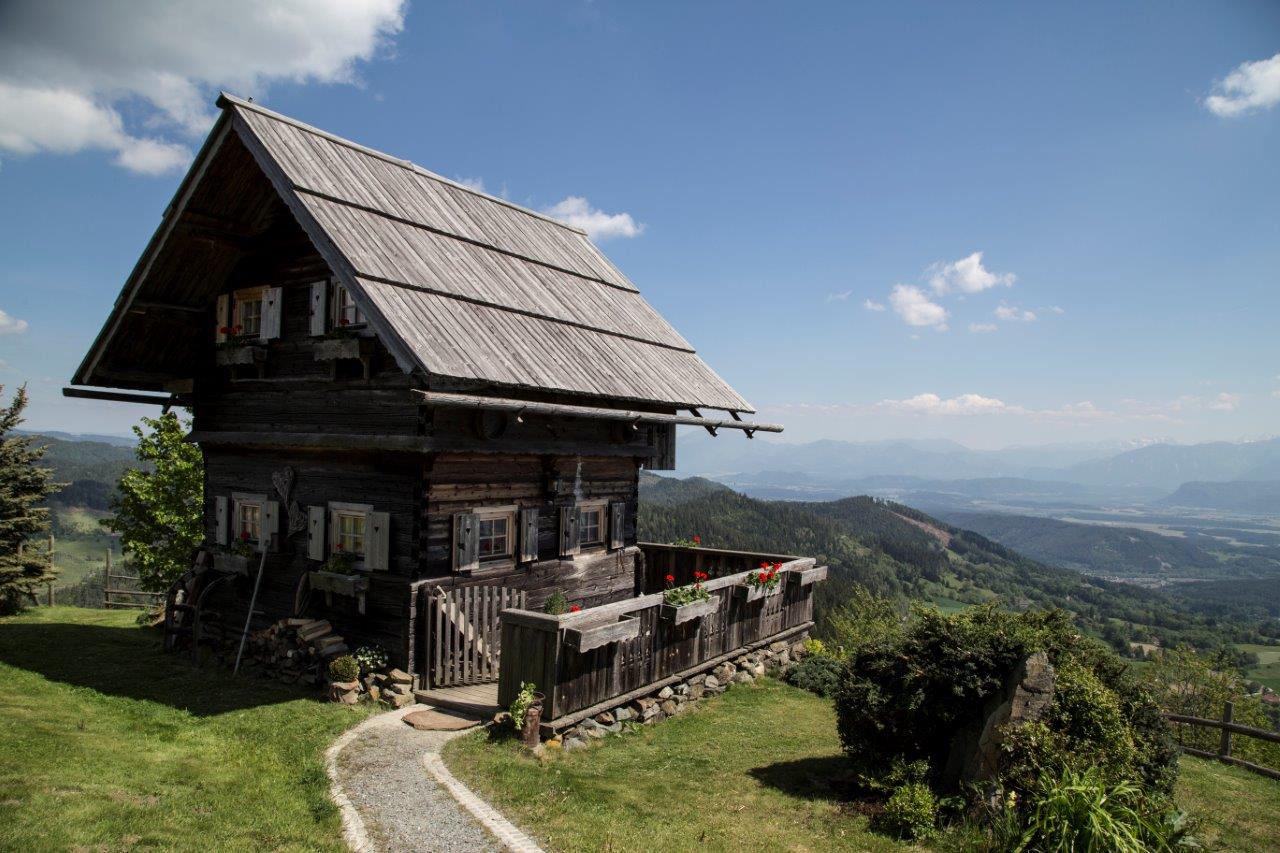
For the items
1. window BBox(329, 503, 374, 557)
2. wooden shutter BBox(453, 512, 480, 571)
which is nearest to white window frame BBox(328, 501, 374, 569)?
window BBox(329, 503, 374, 557)

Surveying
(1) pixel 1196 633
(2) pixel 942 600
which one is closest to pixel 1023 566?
(1) pixel 1196 633

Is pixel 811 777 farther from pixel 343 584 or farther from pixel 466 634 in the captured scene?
pixel 343 584

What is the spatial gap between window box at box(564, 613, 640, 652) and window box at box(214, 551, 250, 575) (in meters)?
7.83

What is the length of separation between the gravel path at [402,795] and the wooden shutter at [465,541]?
283 centimetres

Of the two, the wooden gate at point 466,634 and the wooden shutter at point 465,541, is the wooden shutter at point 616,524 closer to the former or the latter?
the wooden gate at point 466,634

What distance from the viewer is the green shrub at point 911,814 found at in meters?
8.01

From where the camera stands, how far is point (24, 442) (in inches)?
870

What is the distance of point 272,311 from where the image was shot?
14.6m

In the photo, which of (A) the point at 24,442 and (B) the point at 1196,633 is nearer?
(A) the point at 24,442

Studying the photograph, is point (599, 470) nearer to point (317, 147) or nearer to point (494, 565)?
point (494, 565)

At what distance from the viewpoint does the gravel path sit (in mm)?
7594

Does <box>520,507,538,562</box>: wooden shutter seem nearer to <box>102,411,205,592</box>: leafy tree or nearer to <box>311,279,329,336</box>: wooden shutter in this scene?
<box>311,279,329,336</box>: wooden shutter

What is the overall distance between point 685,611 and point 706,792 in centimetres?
345

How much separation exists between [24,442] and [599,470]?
57.5 ft
